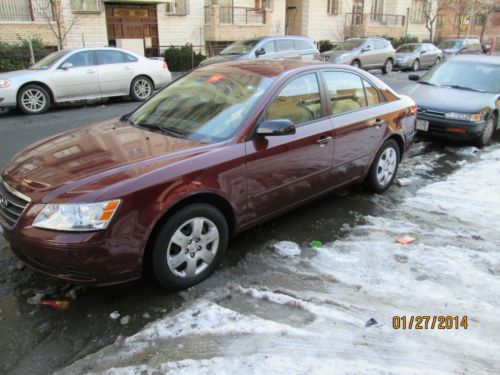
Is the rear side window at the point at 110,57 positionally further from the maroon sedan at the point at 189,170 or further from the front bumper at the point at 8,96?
the maroon sedan at the point at 189,170

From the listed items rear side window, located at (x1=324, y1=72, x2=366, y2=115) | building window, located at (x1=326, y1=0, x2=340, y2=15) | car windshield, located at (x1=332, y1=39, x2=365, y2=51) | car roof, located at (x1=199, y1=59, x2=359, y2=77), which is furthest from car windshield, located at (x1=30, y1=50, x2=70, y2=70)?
building window, located at (x1=326, y1=0, x2=340, y2=15)

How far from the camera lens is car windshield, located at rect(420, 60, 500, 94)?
7.87 metres

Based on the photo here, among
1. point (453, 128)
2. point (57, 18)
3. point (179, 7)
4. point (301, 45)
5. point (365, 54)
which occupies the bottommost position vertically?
point (453, 128)

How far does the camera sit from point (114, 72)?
11070mm

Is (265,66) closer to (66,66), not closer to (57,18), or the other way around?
(66,66)

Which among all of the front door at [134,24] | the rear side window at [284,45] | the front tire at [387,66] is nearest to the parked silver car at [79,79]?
the rear side window at [284,45]

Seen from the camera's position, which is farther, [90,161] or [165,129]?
[165,129]

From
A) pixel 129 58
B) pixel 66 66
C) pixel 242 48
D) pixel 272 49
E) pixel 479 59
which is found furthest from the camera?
pixel 242 48

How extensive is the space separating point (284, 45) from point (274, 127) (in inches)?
479

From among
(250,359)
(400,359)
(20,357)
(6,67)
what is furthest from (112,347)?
(6,67)

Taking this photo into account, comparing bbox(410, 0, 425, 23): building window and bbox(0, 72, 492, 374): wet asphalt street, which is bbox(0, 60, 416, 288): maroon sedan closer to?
bbox(0, 72, 492, 374): wet asphalt street

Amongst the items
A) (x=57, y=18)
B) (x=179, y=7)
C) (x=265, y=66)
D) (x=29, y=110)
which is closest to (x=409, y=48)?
(x=179, y=7)

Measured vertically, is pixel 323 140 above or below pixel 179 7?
below

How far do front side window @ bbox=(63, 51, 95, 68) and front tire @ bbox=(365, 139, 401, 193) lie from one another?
830 cm
